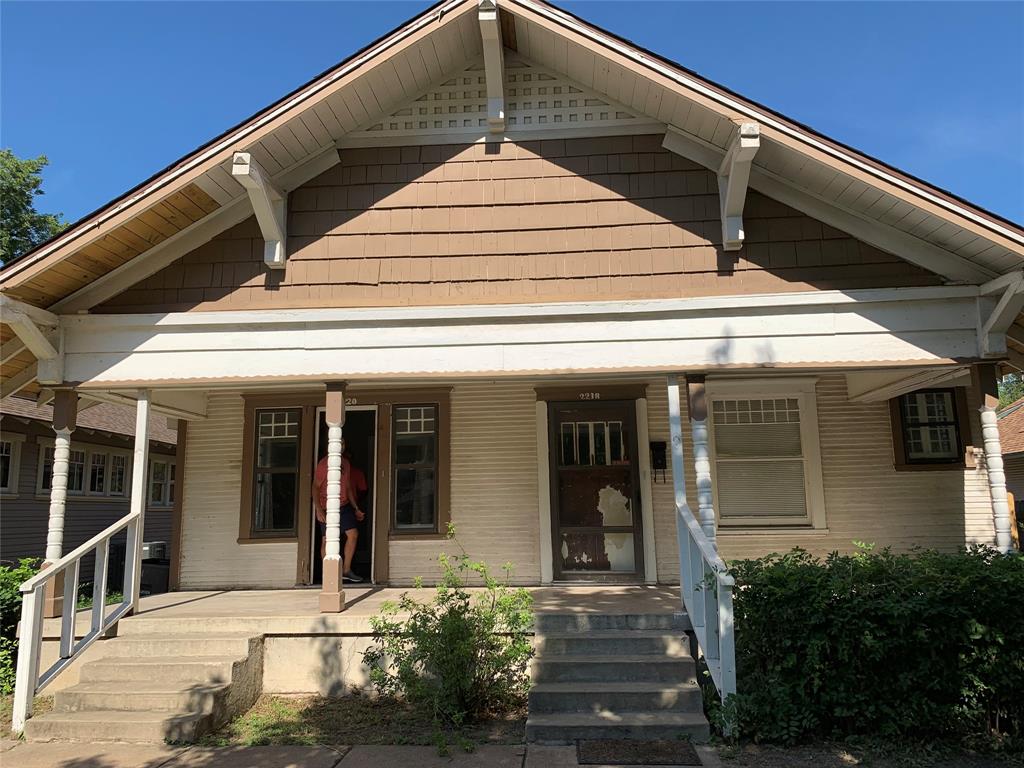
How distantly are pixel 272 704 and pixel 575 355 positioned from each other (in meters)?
4.21

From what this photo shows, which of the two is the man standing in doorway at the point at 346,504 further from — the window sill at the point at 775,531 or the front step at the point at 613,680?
the window sill at the point at 775,531

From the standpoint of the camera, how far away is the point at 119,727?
215 inches

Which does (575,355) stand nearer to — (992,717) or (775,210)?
(775,210)

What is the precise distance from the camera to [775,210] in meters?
7.17

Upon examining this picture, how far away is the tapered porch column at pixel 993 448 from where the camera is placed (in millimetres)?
6547

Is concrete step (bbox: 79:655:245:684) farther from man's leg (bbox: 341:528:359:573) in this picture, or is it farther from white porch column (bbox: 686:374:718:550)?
white porch column (bbox: 686:374:718:550)

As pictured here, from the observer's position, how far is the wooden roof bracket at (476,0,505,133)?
23.1ft

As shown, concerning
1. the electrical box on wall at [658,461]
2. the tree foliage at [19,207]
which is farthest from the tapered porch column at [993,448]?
the tree foliage at [19,207]

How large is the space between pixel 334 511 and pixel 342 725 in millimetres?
1938

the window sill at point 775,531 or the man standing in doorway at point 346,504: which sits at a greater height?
the man standing in doorway at point 346,504

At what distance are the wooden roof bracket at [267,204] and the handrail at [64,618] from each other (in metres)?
2.92

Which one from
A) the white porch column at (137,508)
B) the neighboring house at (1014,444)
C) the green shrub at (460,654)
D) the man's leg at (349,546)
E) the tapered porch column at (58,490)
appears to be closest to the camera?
the green shrub at (460,654)

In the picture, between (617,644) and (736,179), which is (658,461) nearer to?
(617,644)

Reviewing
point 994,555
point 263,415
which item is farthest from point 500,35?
point 994,555
